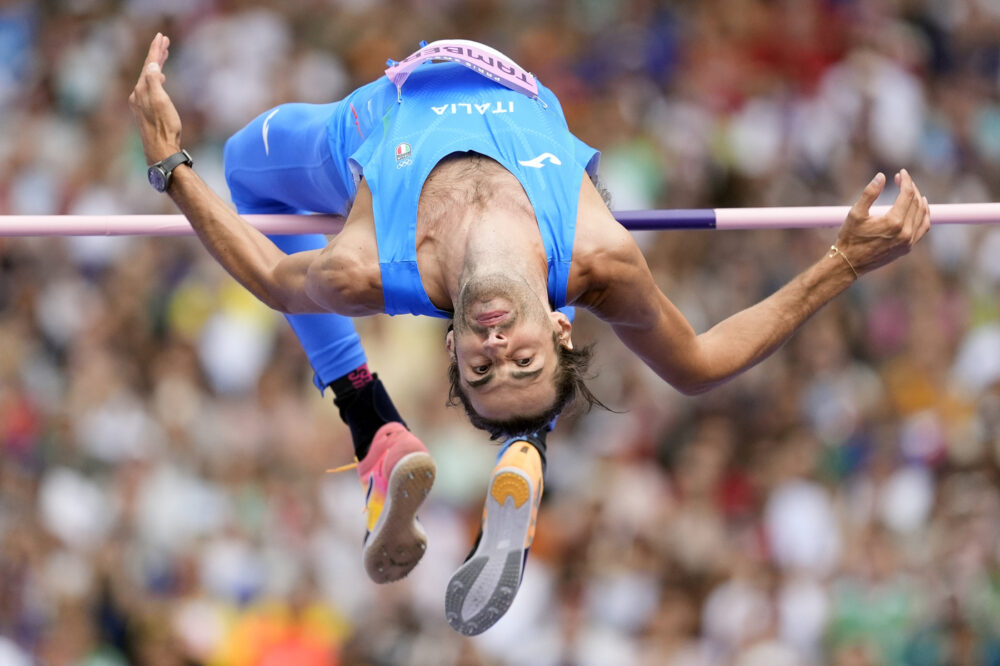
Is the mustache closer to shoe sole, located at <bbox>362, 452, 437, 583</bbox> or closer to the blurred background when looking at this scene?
shoe sole, located at <bbox>362, 452, 437, 583</bbox>

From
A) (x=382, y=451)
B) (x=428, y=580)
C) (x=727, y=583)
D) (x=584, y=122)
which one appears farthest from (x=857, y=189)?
(x=382, y=451)

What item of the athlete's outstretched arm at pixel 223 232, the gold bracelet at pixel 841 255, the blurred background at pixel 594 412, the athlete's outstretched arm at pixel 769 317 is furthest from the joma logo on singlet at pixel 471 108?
the blurred background at pixel 594 412

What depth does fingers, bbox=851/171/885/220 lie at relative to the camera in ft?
17.0

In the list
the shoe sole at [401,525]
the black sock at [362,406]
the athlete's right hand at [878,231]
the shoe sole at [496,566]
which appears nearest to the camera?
the athlete's right hand at [878,231]

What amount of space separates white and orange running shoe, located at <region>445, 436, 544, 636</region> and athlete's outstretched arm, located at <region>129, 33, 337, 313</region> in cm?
100

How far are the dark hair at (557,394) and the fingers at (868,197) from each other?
111cm

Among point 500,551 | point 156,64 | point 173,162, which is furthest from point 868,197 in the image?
point 156,64

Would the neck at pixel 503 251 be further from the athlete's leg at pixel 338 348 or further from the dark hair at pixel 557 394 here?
the athlete's leg at pixel 338 348

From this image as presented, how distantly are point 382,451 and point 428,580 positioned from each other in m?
3.20

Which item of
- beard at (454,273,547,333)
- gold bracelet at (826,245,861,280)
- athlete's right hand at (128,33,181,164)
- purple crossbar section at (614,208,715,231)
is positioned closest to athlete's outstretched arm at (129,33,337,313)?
athlete's right hand at (128,33,181,164)

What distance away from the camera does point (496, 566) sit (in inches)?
219

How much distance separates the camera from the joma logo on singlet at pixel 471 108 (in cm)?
513

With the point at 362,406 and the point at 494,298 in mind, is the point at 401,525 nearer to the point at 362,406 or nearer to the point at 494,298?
the point at 362,406

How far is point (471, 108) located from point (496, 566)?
1642 millimetres
